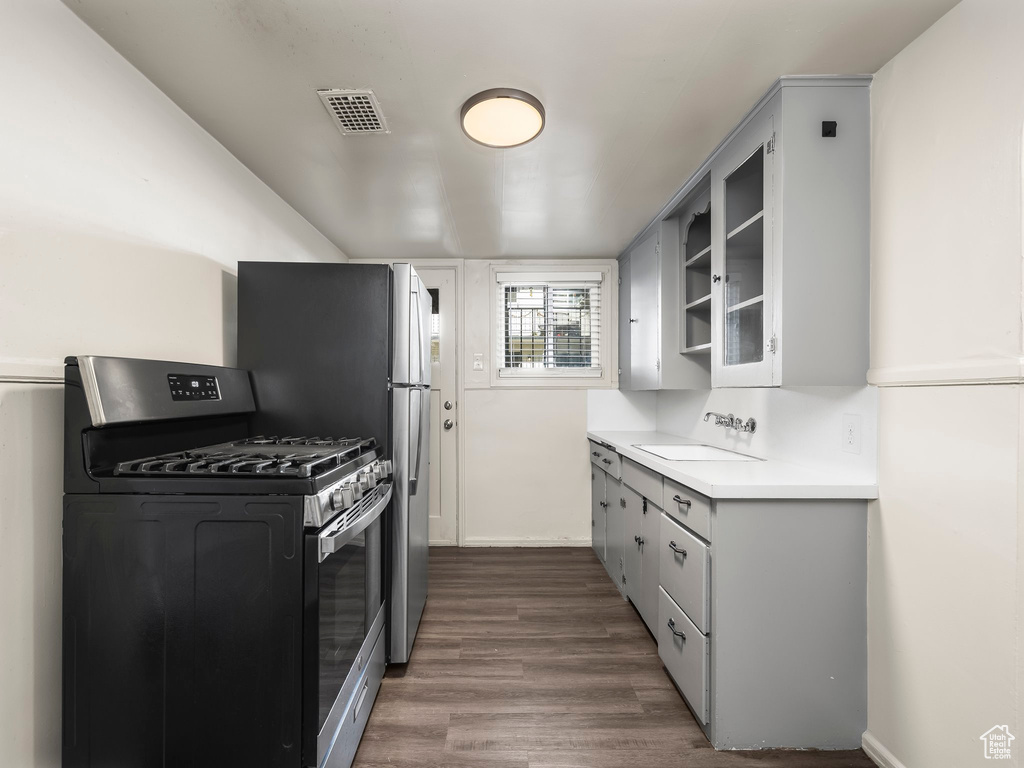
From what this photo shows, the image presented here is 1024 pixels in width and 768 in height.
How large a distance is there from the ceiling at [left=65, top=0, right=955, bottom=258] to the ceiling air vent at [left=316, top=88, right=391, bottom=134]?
0.10 feet

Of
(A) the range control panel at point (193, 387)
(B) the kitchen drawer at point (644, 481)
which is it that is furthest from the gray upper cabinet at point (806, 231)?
(A) the range control panel at point (193, 387)

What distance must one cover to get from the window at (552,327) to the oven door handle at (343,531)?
2364 mm

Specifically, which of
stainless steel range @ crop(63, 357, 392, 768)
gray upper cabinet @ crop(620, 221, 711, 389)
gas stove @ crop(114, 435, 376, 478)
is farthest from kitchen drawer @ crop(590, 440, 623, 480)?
stainless steel range @ crop(63, 357, 392, 768)

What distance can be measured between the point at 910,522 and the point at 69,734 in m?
2.45

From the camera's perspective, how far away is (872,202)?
1.77m

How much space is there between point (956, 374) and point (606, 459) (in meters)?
2.22

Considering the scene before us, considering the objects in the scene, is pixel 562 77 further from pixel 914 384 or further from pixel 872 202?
pixel 914 384

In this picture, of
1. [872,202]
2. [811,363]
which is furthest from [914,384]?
[872,202]

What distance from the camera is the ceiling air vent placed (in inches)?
69.9

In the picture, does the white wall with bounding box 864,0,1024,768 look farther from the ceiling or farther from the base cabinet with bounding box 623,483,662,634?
the base cabinet with bounding box 623,483,662,634

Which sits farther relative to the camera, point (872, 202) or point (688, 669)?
point (688, 669)

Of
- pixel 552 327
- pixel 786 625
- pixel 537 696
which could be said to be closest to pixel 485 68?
pixel 786 625

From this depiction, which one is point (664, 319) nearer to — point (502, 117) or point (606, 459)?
point (606, 459)

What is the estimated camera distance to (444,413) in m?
4.15
